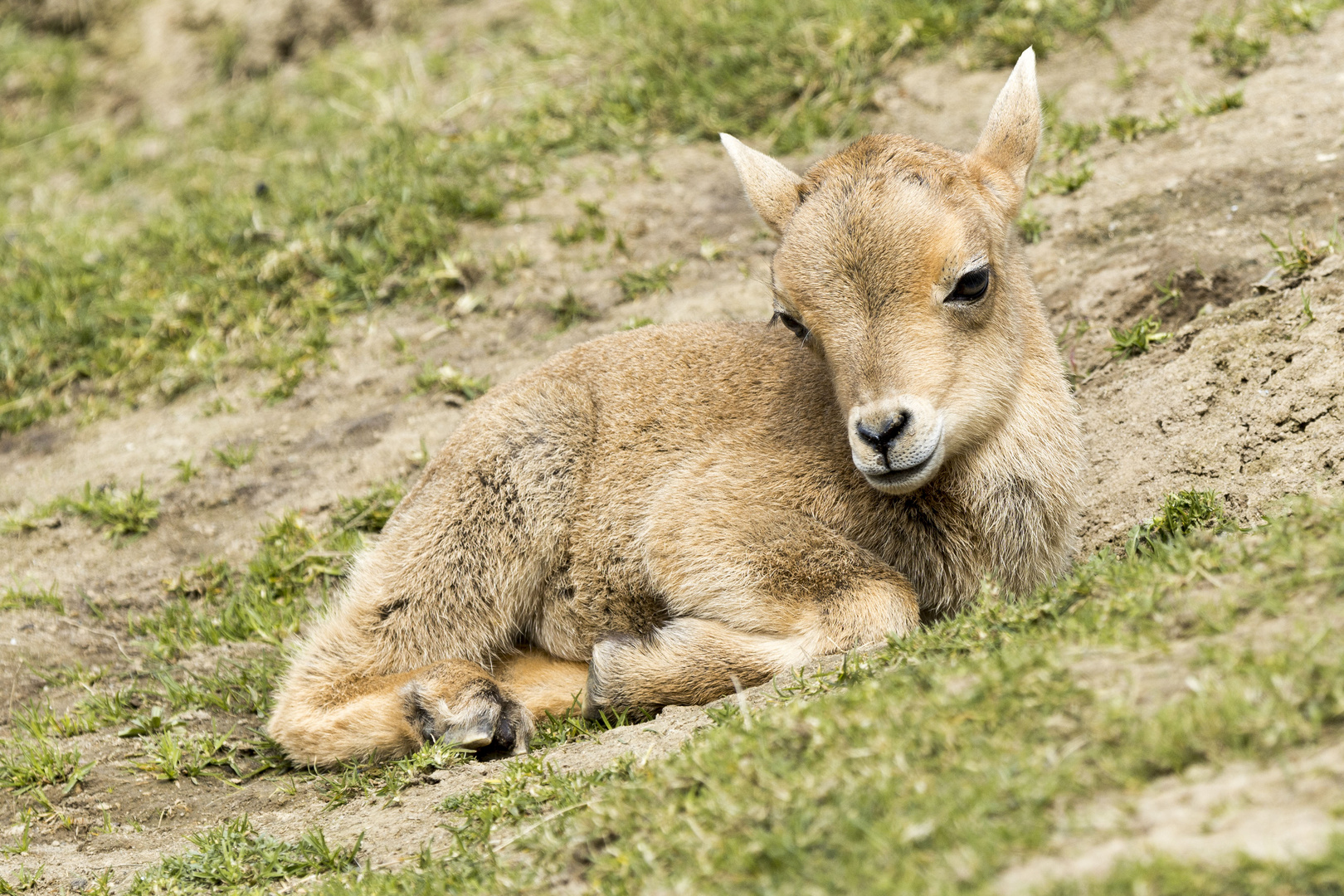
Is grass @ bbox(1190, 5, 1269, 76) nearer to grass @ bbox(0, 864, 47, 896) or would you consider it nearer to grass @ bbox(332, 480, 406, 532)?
grass @ bbox(332, 480, 406, 532)

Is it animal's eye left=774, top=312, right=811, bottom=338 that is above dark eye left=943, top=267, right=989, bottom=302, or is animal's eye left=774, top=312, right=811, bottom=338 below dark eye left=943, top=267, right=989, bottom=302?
below

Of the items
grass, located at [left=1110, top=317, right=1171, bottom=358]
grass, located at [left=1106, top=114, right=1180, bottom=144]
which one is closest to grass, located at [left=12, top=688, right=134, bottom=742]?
grass, located at [left=1110, top=317, right=1171, bottom=358]

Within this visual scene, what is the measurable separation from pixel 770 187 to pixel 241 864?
4143 mm

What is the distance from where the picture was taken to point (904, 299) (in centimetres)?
550

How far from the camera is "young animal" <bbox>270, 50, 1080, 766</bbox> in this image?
5.56 m

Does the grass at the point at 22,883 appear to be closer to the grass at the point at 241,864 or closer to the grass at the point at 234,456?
the grass at the point at 241,864

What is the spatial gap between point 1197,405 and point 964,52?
5012 mm

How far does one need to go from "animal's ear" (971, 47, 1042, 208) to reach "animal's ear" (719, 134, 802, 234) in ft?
3.20

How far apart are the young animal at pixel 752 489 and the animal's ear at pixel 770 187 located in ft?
0.05

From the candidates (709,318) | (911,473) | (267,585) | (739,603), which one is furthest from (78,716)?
(911,473)

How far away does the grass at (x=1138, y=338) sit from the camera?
736 centimetres

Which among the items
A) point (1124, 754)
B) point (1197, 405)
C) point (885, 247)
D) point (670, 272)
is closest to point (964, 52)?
point (670, 272)

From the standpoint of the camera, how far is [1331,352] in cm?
639

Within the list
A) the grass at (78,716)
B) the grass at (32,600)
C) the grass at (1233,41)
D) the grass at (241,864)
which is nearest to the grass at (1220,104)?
the grass at (1233,41)
